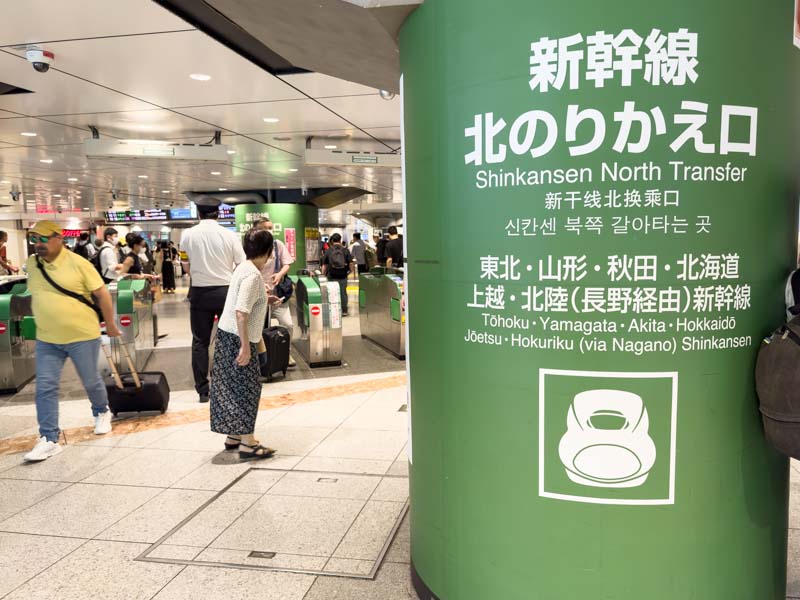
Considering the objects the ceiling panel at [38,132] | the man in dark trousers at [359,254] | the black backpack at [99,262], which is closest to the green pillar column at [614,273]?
the ceiling panel at [38,132]

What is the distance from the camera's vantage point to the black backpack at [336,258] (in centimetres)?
1138

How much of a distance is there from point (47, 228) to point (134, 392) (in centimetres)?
149

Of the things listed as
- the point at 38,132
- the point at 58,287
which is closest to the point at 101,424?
the point at 58,287

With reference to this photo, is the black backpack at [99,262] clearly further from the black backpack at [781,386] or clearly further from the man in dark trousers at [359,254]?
the black backpack at [781,386]

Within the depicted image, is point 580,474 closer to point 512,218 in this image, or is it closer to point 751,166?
point 512,218

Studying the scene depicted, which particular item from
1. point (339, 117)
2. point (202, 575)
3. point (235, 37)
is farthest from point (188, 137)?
point (202, 575)

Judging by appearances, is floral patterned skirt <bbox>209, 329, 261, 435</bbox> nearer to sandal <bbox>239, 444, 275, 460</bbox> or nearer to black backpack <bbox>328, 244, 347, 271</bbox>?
sandal <bbox>239, 444, 275, 460</bbox>

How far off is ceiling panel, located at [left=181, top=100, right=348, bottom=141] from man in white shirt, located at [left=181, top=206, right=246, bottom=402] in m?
1.92

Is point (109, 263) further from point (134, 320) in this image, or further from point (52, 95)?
point (52, 95)

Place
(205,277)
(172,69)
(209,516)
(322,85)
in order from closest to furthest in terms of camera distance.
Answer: (209,516)
(172,69)
(205,277)
(322,85)

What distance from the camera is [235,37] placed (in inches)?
181

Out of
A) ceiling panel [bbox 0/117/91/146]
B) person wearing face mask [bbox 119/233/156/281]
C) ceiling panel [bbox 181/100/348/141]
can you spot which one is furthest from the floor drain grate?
ceiling panel [bbox 0/117/91/146]

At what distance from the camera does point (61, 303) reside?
4121mm

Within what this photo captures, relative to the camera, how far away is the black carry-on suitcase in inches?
194
